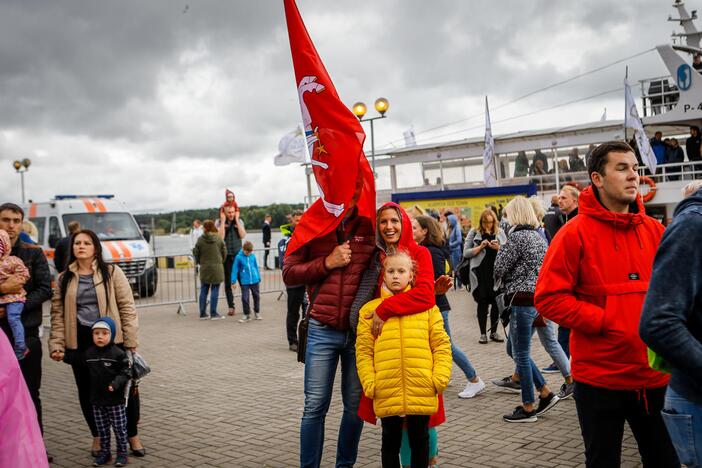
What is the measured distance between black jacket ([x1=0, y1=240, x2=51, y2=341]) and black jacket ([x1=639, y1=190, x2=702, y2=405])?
179 inches

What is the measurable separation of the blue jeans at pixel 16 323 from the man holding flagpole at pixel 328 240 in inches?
85.8

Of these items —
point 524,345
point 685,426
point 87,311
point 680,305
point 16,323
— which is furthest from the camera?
point 524,345

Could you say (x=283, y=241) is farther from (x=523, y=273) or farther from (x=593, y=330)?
(x=593, y=330)

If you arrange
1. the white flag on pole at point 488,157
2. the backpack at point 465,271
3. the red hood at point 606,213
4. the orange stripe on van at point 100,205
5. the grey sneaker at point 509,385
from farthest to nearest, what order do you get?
1. the white flag on pole at point 488,157
2. the orange stripe on van at point 100,205
3. the backpack at point 465,271
4. the grey sneaker at point 509,385
5. the red hood at point 606,213

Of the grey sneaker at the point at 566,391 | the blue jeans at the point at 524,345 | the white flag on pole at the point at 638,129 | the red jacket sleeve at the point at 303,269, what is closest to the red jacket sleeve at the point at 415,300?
the red jacket sleeve at the point at 303,269

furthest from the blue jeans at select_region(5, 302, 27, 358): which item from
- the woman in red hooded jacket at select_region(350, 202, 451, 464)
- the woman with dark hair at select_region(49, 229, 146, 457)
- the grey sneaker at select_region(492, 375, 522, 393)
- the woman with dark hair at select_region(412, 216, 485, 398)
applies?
A: the grey sneaker at select_region(492, 375, 522, 393)

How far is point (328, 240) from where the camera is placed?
14.4ft

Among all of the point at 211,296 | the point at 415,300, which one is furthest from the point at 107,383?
the point at 211,296

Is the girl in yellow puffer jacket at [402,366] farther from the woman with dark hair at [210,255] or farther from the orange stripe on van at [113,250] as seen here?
the orange stripe on van at [113,250]

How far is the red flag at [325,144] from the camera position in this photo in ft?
13.8

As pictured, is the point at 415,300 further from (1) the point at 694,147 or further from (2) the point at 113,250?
(1) the point at 694,147

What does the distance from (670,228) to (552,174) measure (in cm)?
2505

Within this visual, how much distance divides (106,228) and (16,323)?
14.3 m

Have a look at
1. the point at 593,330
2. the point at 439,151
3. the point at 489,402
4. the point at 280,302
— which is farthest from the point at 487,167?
the point at 593,330
